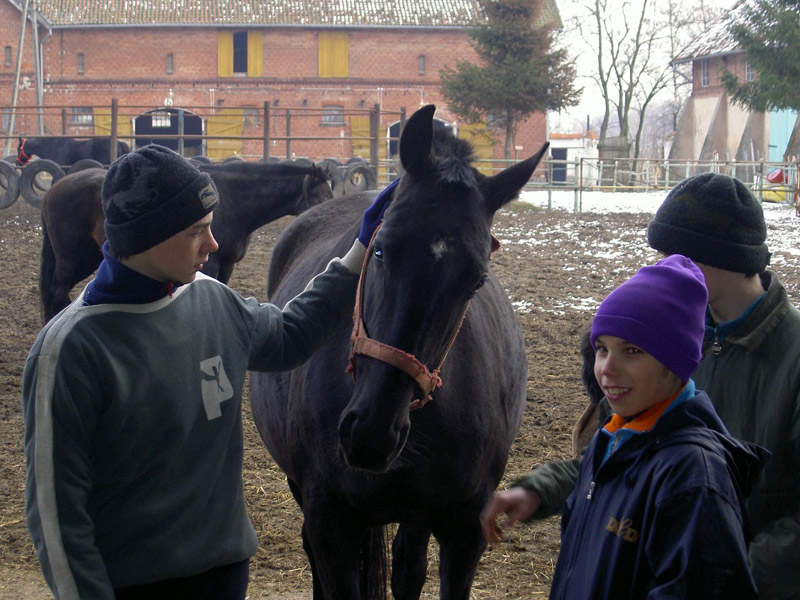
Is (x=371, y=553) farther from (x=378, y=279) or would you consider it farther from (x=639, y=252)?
(x=639, y=252)

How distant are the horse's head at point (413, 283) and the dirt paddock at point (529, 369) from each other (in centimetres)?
178

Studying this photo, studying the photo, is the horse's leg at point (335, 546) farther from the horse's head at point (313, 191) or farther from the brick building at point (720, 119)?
the brick building at point (720, 119)

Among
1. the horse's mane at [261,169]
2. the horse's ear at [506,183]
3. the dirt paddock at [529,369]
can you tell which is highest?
the horse's mane at [261,169]

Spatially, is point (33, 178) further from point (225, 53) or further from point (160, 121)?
point (225, 53)

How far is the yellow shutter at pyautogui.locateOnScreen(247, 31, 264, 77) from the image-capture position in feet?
111

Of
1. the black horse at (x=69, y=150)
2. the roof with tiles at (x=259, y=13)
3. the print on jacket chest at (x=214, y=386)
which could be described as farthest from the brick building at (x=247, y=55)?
the print on jacket chest at (x=214, y=386)

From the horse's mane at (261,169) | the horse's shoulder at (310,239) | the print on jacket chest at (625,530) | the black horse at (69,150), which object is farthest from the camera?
the black horse at (69,150)

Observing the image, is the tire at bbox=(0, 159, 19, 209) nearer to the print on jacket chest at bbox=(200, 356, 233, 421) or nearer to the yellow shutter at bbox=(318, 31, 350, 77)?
the print on jacket chest at bbox=(200, 356, 233, 421)

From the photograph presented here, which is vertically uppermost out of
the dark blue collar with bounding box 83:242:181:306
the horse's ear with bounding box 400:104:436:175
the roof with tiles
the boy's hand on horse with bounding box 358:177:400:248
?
the roof with tiles

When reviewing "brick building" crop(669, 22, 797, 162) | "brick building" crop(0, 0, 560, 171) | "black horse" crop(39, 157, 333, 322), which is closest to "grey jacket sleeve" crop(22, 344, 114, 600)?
"black horse" crop(39, 157, 333, 322)

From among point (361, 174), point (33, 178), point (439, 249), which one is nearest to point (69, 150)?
point (33, 178)

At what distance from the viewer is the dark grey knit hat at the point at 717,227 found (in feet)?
5.82

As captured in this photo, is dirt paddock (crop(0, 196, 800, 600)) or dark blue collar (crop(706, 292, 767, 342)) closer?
dark blue collar (crop(706, 292, 767, 342))

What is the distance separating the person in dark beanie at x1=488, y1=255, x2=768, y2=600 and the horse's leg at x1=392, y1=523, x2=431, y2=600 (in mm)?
1414
